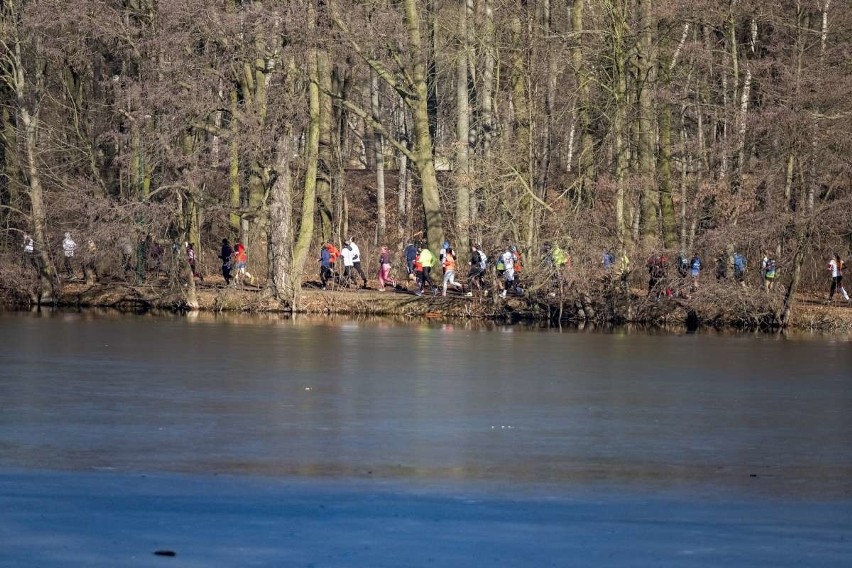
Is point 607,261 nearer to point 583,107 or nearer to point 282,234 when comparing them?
point 583,107

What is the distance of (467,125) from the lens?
50.7m

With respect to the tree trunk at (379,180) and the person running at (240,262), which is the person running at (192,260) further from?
the tree trunk at (379,180)

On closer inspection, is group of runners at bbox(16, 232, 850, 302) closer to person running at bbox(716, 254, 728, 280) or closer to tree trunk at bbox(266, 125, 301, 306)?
person running at bbox(716, 254, 728, 280)

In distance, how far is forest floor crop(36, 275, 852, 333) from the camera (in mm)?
40938

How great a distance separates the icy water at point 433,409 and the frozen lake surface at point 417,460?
0.19 ft

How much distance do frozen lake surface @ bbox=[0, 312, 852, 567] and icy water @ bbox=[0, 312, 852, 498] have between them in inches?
2.3

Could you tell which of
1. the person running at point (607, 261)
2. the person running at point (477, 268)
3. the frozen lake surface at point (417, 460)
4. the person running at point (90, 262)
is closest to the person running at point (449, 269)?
the person running at point (477, 268)

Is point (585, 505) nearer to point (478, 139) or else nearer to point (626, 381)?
point (626, 381)

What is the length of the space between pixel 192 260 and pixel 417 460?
34.9 m

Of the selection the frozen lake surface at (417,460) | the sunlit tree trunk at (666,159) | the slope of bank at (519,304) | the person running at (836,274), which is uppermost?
the sunlit tree trunk at (666,159)

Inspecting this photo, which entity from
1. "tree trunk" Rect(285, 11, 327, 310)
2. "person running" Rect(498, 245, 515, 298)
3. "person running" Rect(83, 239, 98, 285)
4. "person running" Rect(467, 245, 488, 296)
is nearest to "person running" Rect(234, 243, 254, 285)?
"tree trunk" Rect(285, 11, 327, 310)

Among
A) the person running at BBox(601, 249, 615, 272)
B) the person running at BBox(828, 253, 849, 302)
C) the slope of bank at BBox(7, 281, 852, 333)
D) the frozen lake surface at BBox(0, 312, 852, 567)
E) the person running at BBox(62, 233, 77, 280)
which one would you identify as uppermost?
the person running at BBox(62, 233, 77, 280)

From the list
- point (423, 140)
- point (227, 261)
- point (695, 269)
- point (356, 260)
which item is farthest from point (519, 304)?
point (227, 261)

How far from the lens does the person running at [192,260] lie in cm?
4675
